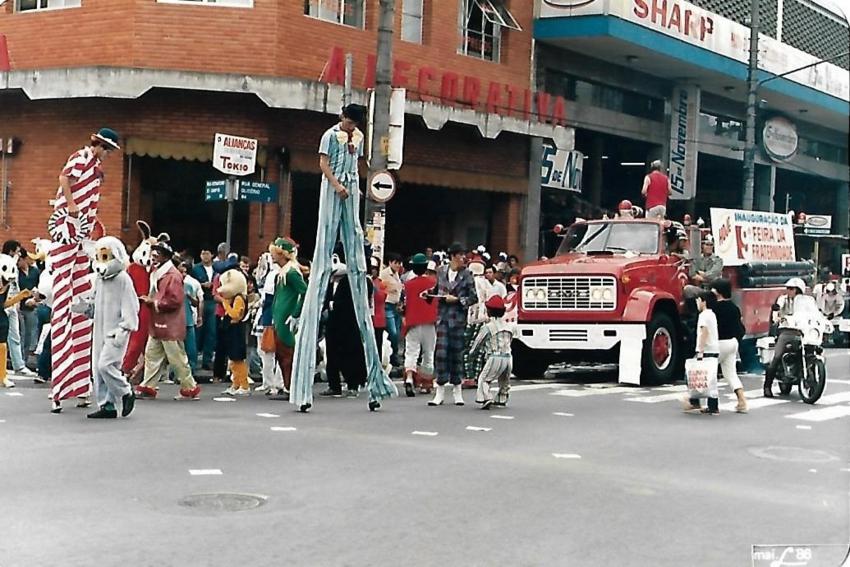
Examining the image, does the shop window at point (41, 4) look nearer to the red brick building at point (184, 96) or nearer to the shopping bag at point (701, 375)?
the red brick building at point (184, 96)

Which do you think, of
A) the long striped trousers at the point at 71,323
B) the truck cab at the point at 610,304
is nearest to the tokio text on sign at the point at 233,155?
the truck cab at the point at 610,304

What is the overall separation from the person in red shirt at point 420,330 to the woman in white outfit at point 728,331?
11.8 feet

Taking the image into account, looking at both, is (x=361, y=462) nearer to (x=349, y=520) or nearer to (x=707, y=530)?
(x=349, y=520)

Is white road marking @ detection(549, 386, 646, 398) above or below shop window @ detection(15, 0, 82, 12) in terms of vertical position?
below

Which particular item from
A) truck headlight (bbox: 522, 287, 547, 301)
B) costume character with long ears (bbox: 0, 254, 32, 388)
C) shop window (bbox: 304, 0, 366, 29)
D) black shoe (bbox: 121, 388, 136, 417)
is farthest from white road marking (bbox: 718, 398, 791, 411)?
shop window (bbox: 304, 0, 366, 29)

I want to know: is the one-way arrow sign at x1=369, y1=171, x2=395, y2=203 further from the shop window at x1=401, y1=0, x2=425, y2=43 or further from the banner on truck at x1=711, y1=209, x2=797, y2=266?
the shop window at x1=401, y1=0, x2=425, y2=43

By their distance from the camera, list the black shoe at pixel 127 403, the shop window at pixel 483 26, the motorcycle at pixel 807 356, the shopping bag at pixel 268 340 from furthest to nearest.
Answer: the shop window at pixel 483 26, the motorcycle at pixel 807 356, the shopping bag at pixel 268 340, the black shoe at pixel 127 403

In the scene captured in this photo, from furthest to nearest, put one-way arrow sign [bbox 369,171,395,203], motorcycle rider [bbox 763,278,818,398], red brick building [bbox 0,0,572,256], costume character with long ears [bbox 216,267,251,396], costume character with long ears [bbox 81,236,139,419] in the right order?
red brick building [bbox 0,0,572,256] < one-way arrow sign [bbox 369,171,395,203] < motorcycle rider [bbox 763,278,818,398] < costume character with long ears [bbox 216,267,251,396] < costume character with long ears [bbox 81,236,139,419]

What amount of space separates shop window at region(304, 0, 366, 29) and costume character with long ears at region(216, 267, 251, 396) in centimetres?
911

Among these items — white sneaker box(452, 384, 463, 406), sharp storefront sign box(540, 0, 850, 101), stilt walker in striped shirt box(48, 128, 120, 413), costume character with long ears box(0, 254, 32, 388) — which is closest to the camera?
stilt walker in striped shirt box(48, 128, 120, 413)

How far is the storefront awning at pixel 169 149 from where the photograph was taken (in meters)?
21.6

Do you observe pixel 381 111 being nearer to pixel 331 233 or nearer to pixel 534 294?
pixel 534 294

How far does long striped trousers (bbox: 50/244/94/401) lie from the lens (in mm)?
12164
